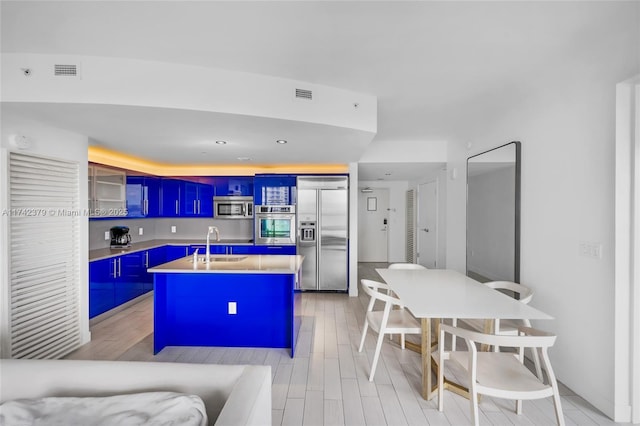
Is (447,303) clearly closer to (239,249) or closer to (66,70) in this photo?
(66,70)

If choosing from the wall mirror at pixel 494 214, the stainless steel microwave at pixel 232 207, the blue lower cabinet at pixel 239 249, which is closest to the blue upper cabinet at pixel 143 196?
the stainless steel microwave at pixel 232 207

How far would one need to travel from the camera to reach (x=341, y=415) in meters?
2.10

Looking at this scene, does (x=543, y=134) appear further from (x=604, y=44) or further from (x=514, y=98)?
(x=604, y=44)

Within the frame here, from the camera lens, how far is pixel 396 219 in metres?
8.16

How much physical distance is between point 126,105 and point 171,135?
92 cm

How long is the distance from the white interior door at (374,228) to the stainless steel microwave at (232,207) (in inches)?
140

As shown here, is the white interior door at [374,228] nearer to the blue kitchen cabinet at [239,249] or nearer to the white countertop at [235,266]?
the blue kitchen cabinet at [239,249]

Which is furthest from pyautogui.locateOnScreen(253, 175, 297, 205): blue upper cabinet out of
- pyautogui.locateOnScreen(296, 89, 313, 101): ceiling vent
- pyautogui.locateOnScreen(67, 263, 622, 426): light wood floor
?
pyautogui.locateOnScreen(296, 89, 313, 101): ceiling vent

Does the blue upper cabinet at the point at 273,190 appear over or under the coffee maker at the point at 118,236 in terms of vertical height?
over

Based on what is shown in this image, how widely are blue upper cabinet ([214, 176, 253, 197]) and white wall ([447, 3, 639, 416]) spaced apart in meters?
4.15

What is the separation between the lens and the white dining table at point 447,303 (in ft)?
6.52

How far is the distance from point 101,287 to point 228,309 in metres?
1.90

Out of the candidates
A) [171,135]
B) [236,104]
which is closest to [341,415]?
[236,104]

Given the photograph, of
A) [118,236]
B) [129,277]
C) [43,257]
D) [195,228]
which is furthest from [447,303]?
[195,228]
